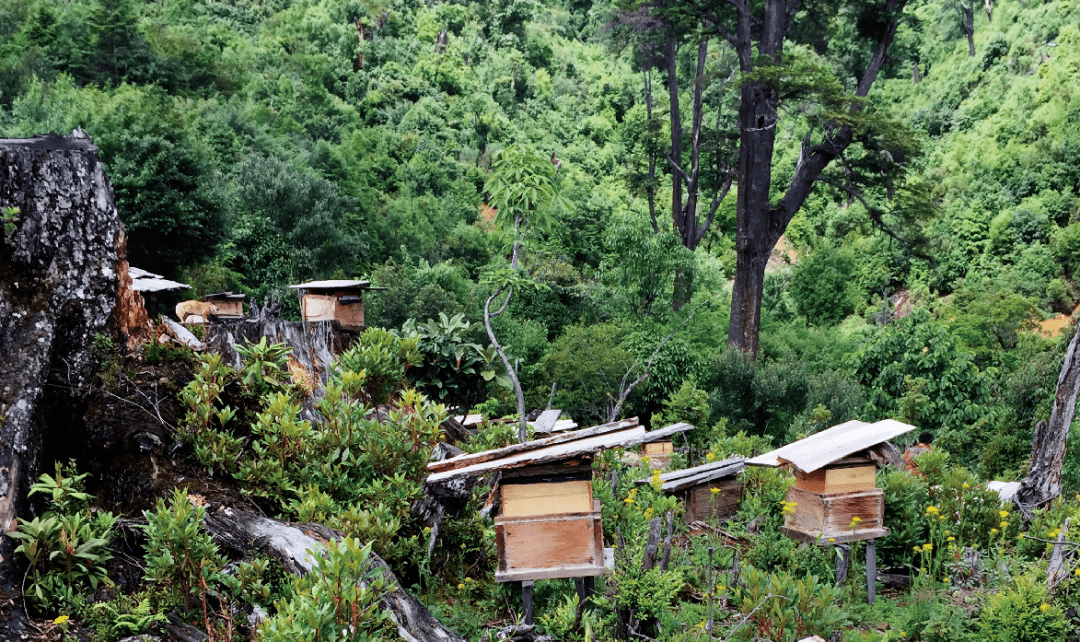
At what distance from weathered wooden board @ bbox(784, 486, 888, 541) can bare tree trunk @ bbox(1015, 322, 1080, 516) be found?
10.6 feet

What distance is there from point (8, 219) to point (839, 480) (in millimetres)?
6921

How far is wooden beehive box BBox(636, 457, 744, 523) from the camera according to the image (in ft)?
30.0

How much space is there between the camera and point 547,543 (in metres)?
5.48

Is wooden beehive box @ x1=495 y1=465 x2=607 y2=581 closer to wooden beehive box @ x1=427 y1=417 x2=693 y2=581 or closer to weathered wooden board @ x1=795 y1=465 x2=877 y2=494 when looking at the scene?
Answer: wooden beehive box @ x1=427 y1=417 x2=693 y2=581

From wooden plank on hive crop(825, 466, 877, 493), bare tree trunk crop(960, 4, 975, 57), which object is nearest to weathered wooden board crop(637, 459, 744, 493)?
wooden plank on hive crop(825, 466, 877, 493)

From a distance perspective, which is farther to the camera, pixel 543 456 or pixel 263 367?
pixel 263 367

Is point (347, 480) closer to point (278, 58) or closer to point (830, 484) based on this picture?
point (830, 484)

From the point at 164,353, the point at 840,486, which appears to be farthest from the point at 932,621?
the point at 164,353

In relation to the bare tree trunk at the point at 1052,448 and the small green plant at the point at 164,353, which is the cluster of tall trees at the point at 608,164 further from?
the bare tree trunk at the point at 1052,448

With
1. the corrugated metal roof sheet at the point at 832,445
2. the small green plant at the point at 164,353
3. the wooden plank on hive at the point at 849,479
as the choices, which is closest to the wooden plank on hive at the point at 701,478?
the corrugated metal roof sheet at the point at 832,445

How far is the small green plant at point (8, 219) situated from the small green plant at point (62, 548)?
5.61ft

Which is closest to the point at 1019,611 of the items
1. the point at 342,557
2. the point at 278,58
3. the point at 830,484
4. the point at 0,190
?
the point at 830,484

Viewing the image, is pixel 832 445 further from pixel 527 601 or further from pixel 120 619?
pixel 120 619

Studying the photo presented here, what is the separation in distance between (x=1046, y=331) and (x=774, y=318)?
7227mm
